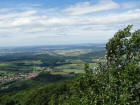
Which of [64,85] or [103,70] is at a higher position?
[103,70]

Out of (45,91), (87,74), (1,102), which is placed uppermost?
(87,74)

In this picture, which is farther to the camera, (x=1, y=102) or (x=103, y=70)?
(x=1, y=102)

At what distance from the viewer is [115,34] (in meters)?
21.7

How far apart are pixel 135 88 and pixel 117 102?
2.65 metres

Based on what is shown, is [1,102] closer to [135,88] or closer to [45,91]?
[45,91]

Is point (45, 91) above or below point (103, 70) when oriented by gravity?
below

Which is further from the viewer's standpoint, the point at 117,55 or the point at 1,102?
the point at 1,102

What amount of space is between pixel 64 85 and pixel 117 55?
108 meters

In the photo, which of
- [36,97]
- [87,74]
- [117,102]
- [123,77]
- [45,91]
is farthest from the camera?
[45,91]

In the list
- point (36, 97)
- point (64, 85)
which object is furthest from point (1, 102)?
point (64, 85)

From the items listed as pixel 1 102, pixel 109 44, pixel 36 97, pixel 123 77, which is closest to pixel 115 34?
pixel 109 44

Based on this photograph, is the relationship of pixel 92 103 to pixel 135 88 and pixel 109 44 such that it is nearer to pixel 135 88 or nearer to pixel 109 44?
pixel 135 88

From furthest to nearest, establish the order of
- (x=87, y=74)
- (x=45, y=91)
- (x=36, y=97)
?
1. (x=45, y=91)
2. (x=36, y=97)
3. (x=87, y=74)

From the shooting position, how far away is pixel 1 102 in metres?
125
